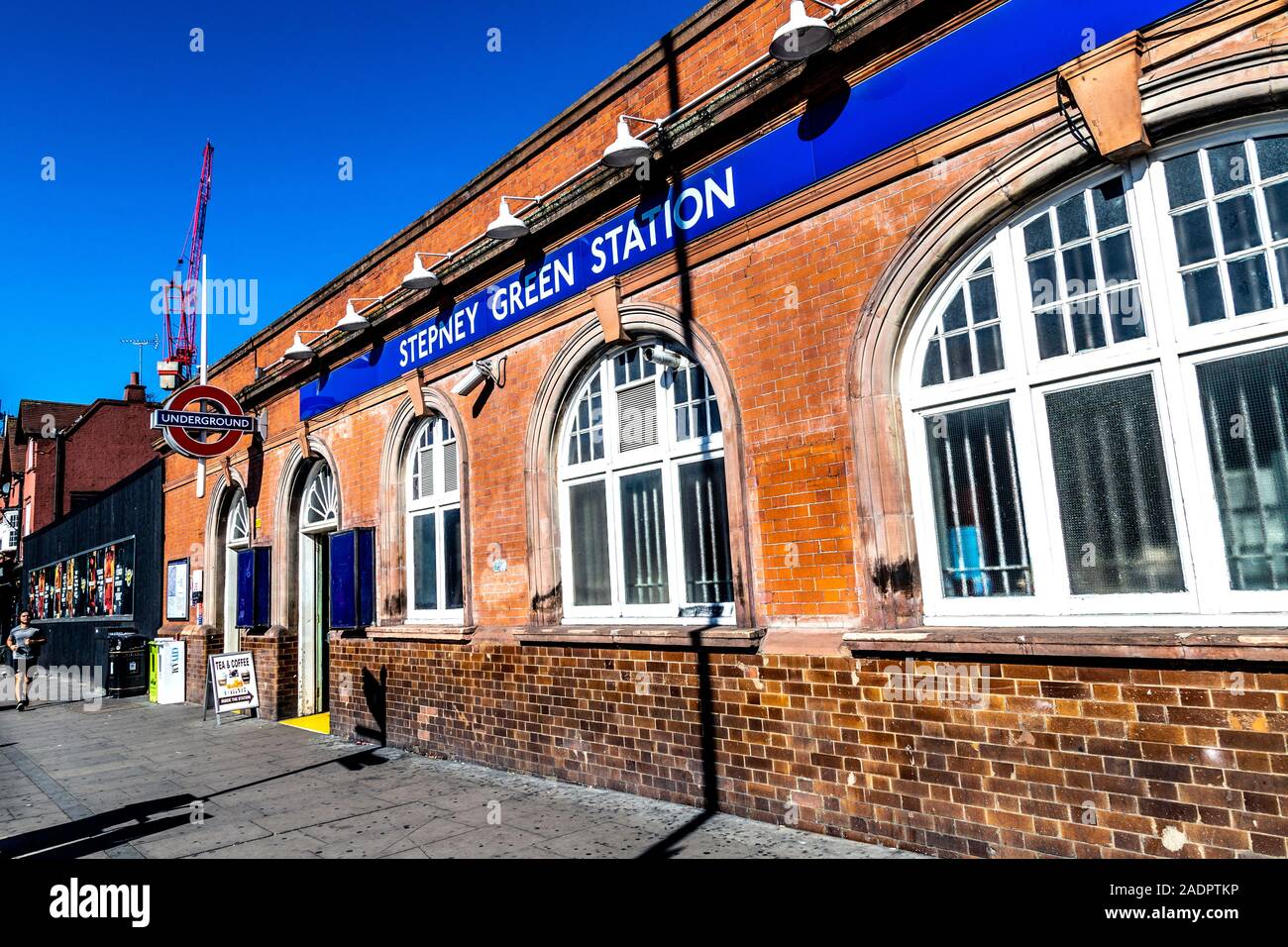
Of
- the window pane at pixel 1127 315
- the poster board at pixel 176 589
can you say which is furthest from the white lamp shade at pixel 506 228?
the poster board at pixel 176 589

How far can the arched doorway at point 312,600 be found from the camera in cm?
1232

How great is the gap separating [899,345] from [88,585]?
79.6 feet

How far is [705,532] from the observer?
653 cm

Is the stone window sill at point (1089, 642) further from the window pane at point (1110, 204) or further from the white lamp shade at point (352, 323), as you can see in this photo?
the white lamp shade at point (352, 323)

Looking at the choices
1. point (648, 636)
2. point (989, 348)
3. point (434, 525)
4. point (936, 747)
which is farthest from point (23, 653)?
point (989, 348)

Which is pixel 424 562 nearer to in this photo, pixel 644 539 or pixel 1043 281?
pixel 644 539

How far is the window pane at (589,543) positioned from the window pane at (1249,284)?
4.87 metres

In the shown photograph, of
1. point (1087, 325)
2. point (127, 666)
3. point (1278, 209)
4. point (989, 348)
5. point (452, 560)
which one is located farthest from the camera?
point (127, 666)

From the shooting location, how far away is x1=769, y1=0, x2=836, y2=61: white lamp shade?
5191 millimetres

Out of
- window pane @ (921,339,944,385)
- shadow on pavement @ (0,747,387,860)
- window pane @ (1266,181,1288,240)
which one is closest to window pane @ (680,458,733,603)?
window pane @ (921,339,944,385)

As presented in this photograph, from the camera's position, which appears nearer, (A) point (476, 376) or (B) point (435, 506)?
(A) point (476, 376)

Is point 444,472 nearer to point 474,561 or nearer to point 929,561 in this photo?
point 474,561
